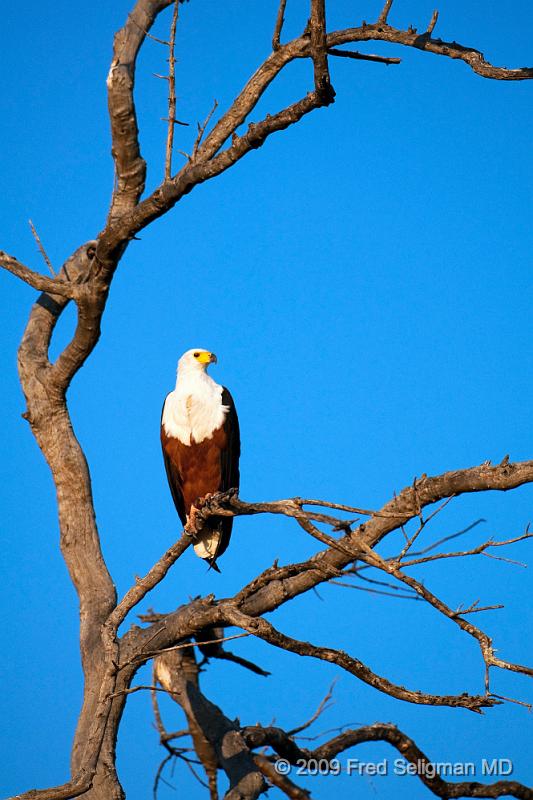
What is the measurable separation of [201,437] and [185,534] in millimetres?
1665

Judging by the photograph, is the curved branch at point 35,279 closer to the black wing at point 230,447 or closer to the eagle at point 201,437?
the eagle at point 201,437

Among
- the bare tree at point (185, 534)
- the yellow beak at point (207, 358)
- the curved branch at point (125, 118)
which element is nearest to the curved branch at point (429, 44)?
the bare tree at point (185, 534)

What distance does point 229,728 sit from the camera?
4824 mm

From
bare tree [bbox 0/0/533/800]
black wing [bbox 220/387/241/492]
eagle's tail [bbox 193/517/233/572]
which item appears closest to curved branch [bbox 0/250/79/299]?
bare tree [bbox 0/0/533/800]

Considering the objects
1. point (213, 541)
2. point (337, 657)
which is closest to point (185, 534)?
point (337, 657)

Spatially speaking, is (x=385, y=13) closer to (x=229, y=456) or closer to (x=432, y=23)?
(x=432, y=23)

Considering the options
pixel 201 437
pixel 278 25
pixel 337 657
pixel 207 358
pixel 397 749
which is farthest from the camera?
pixel 207 358

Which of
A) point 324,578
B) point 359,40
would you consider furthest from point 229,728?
point 359,40

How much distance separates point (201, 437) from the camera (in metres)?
5.60

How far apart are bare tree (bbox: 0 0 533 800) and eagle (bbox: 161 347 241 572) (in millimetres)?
769

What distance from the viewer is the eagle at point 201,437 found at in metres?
5.59

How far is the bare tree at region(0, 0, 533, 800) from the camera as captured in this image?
344cm

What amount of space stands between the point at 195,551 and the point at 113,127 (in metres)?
2.76

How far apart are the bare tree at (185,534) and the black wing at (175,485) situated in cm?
94
